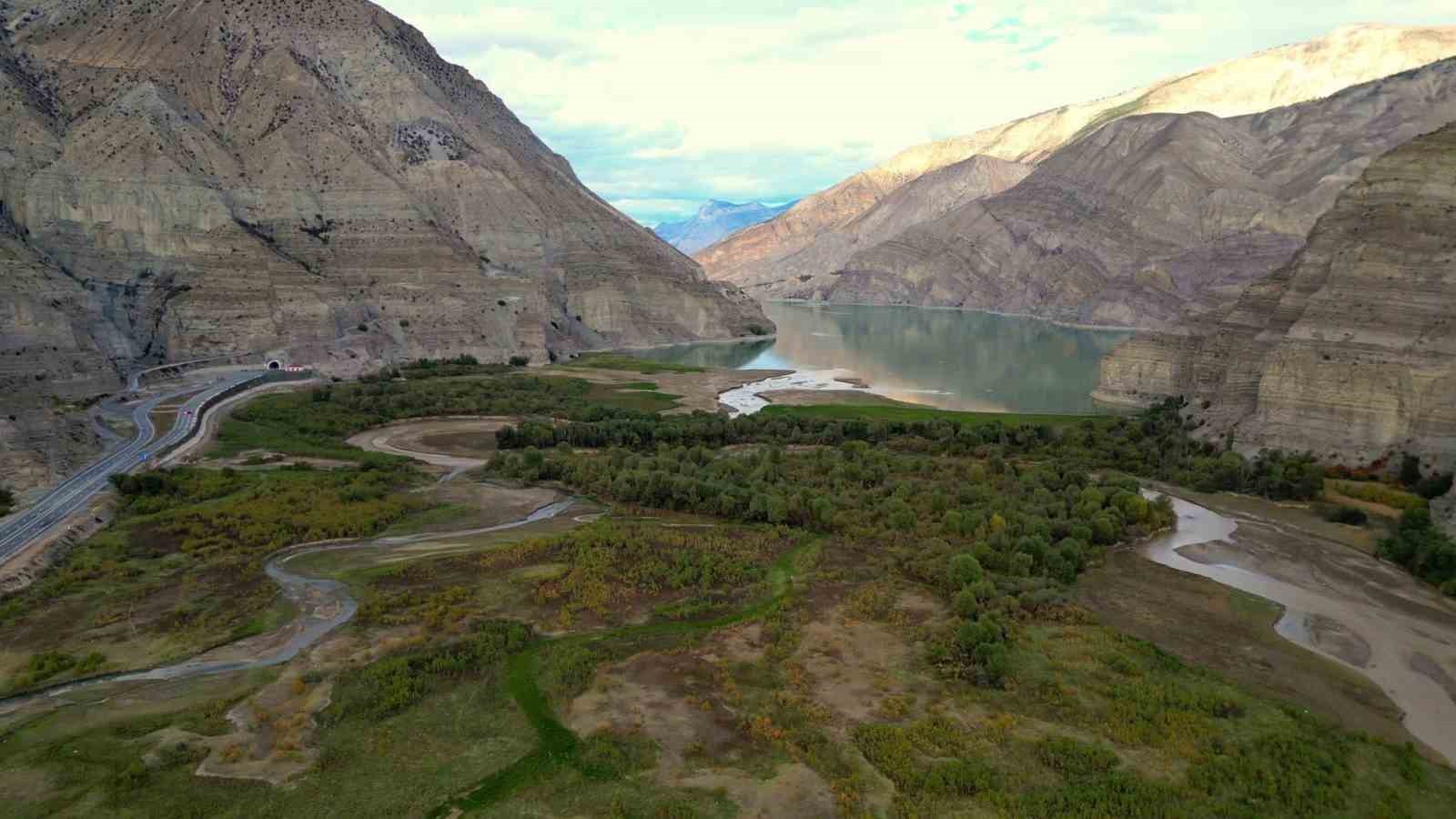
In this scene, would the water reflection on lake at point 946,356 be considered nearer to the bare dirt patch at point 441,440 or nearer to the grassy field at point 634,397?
the grassy field at point 634,397

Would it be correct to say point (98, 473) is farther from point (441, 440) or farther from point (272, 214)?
point (272, 214)

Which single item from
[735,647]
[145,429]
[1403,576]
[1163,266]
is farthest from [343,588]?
[1163,266]

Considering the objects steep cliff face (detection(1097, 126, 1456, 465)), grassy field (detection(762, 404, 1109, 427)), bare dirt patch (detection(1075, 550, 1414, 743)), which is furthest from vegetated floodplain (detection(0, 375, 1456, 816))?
grassy field (detection(762, 404, 1109, 427))

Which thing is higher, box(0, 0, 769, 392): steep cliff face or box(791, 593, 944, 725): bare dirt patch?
box(0, 0, 769, 392): steep cliff face

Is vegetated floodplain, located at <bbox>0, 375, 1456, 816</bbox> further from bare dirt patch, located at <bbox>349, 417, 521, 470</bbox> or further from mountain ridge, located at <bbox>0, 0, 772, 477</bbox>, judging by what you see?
mountain ridge, located at <bbox>0, 0, 772, 477</bbox>

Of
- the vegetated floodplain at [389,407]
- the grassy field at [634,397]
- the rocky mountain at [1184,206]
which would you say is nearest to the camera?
the vegetated floodplain at [389,407]

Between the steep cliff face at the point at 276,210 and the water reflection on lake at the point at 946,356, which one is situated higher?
the steep cliff face at the point at 276,210

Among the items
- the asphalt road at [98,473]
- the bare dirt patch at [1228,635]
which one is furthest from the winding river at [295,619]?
the bare dirt patch at [1228,635]
